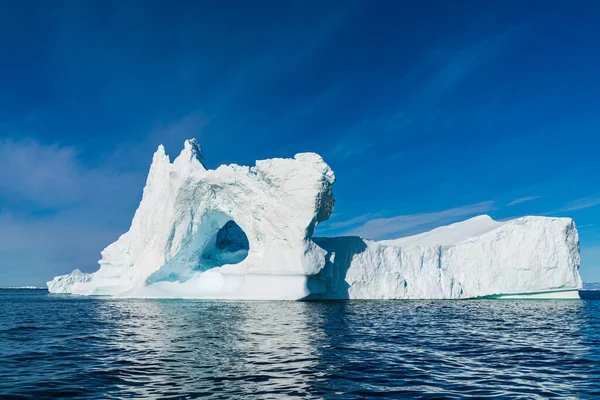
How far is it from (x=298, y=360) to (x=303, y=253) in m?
20.7

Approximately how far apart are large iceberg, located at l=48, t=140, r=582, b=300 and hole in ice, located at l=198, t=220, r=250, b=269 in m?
0.33

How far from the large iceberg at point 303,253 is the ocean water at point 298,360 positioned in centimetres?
1443

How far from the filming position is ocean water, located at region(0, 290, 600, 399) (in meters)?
7.73

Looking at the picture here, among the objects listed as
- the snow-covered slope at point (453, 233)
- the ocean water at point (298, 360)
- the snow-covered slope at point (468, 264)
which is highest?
the snow-covered slope at point (453, 233)

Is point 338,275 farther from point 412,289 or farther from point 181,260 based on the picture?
point 181,260

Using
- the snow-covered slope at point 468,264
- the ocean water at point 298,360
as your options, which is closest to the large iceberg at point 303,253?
the snow-covered slope at point 468,264

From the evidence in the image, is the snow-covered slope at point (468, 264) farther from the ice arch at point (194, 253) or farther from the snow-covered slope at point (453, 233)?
the ice arch at point (194, 253)

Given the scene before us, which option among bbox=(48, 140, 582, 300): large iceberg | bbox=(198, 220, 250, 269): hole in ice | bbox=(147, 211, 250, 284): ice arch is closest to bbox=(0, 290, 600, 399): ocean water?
bbox=(48, 140, 582, 300): large iceberg

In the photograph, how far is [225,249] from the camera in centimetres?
4419

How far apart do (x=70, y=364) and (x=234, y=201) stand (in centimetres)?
2540

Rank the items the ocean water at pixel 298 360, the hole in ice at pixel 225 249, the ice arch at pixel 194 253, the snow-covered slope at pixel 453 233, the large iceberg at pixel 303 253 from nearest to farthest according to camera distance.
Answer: the ocean water at pixel 298 360, the large iceberg at pixel 303 253, the ice arch at pixel 194 253, the hole in ice at pixel 225 249, the snow-covered slope at pixel 453 233

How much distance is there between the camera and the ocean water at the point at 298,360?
773 cm

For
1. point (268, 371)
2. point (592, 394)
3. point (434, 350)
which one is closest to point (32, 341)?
point (268, 371)

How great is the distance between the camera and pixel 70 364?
9.77 meters
